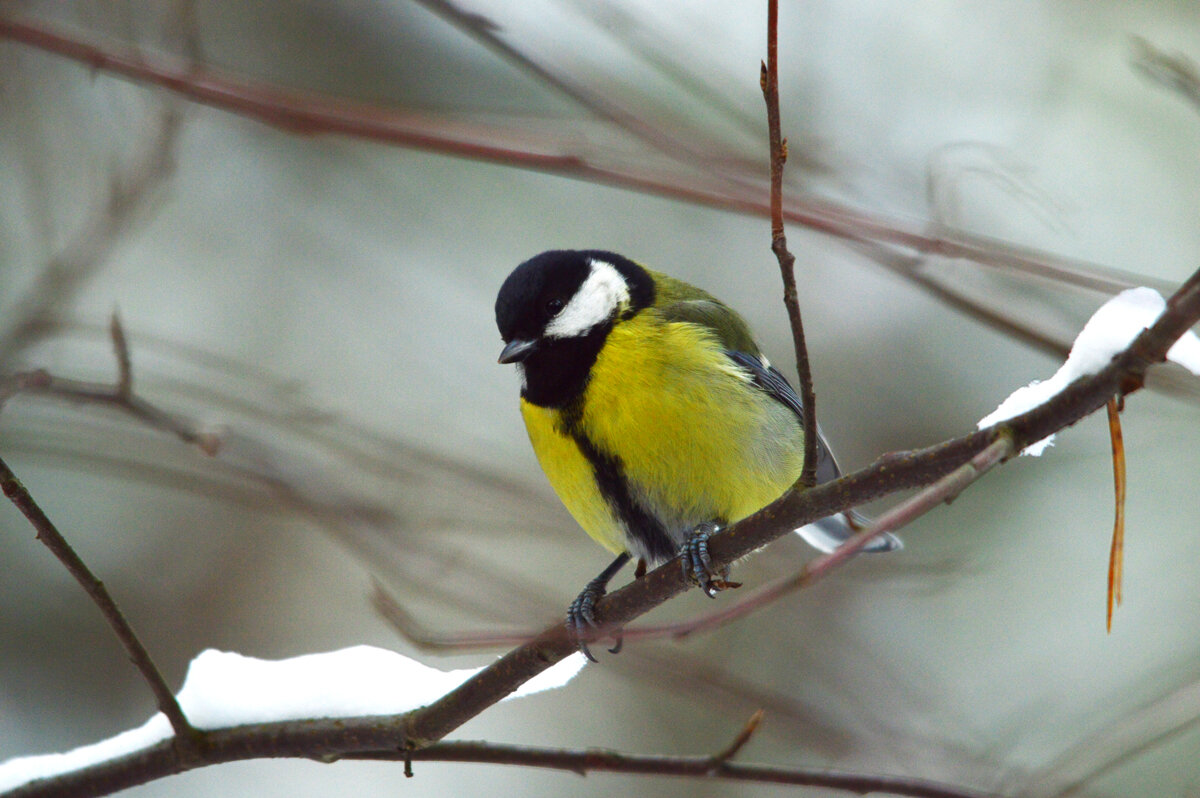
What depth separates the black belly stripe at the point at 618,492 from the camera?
2.42m

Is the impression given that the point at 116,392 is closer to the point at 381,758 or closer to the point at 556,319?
the point at 381,758

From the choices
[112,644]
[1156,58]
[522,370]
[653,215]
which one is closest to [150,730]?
[522,370]

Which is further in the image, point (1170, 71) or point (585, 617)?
point (585, 617)

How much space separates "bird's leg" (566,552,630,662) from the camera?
179 centimetres

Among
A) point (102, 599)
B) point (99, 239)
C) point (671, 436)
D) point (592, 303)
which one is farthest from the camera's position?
point (99, 239)

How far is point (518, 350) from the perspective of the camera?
257 cm

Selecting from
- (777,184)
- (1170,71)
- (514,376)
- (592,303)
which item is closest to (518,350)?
(592,303)

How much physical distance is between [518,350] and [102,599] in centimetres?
125

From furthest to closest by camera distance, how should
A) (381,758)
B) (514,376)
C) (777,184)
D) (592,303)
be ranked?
(514,376), (592,303), (381,758), (777,184)

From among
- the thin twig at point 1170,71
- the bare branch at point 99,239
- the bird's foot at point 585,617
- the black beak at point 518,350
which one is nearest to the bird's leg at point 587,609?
the bird's foot at point 585,617

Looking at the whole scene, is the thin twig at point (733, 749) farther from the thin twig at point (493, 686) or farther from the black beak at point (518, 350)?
the black beak at point (518, 350)

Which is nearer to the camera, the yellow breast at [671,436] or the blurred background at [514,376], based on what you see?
the yellow breast at [671,436]

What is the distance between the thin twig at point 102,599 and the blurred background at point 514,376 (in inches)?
44.3

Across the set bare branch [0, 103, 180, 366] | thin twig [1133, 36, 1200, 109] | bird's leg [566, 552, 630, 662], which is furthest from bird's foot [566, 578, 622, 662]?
bare branch [0, 103, 180, 366]
